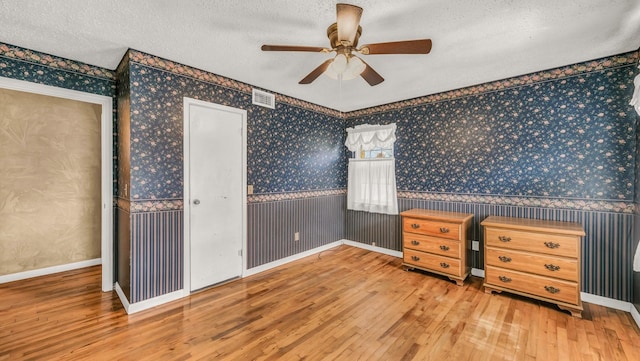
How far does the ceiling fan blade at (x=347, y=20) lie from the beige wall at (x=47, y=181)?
384cm

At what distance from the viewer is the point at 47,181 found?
137 inches

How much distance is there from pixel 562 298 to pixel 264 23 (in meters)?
3.58

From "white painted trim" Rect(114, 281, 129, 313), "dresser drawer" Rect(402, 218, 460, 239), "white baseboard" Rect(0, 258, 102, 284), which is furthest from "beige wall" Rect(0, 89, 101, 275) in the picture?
"dresser drawer" Rect(402, 218, 460, 239)

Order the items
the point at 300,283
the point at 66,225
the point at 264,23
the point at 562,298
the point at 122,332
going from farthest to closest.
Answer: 1. the point at 66,225
2. the point at 300,283
3. the point at 562,298
4. the point at 122,332
5. the point at 264,23

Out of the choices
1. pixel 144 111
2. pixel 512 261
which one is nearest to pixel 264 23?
pixel 144 111

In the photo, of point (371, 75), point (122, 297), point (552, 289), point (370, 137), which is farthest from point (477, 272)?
point (122, 297)

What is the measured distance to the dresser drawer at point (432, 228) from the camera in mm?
3162

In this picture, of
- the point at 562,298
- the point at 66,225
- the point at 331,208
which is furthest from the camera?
the point at 331,208

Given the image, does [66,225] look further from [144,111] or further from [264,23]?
[264,23]

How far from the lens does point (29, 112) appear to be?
329 centimetres

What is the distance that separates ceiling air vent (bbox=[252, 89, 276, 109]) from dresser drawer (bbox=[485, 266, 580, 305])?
3276mm

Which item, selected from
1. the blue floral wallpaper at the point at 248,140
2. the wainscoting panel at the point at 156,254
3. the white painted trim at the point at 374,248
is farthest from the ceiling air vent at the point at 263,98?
the white painted trim at the point at 374,248

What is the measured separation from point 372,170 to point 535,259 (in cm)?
240

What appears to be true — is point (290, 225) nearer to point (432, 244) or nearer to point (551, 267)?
point (432, 244)
